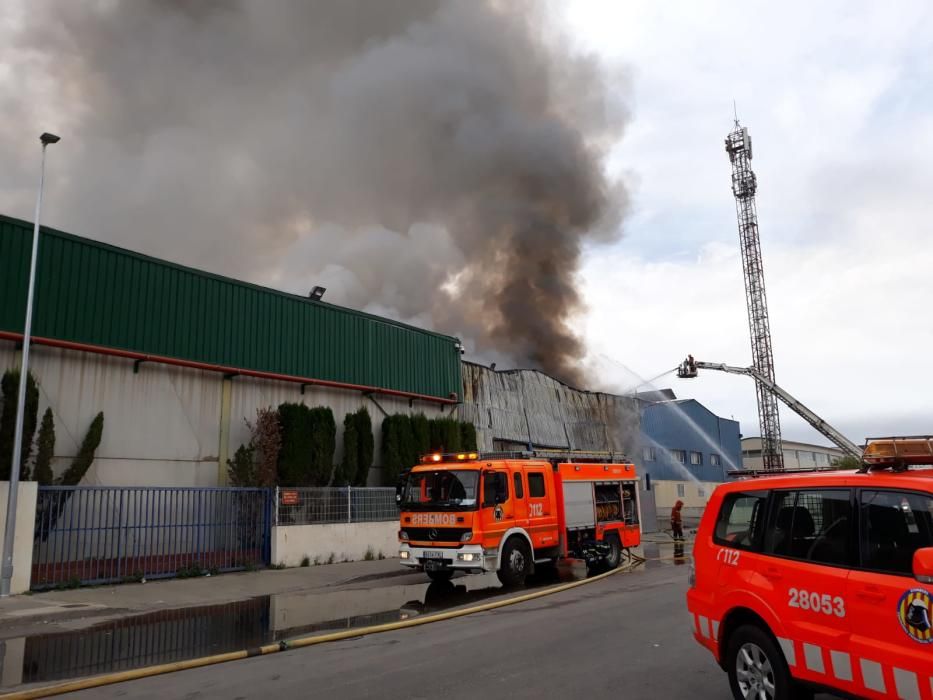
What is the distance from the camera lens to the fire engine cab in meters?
12.1

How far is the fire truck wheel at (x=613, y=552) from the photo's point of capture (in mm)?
15320

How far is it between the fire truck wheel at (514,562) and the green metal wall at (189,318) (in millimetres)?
10045

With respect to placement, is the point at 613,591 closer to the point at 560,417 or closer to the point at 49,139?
the point at 49,139

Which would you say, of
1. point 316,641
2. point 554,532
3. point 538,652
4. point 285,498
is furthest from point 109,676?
point 285,498

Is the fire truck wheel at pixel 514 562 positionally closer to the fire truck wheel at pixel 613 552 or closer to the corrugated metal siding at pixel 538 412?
the fire truck wheel at pixel 613 552

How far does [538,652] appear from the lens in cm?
714

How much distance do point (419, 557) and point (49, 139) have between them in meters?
9.80

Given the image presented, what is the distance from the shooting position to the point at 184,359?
58.4ft

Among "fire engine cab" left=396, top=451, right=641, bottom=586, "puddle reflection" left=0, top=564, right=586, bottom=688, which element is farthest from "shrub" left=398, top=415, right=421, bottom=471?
"puddle reflection" left=0, top=564, right=586, bottom=688

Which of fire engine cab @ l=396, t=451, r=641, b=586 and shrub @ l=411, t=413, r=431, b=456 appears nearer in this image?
fire engine cab @ l=396, t=451, r=641, b=586

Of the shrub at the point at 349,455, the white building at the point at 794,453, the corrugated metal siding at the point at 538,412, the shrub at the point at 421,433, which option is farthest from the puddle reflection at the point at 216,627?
the white building at the point at 794,453

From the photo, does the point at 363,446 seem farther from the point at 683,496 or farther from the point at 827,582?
the point at 683,496

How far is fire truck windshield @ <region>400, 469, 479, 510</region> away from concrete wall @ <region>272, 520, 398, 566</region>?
514 cm

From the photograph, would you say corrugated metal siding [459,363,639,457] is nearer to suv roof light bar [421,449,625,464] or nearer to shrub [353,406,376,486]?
shrub [353,406,376,486]
